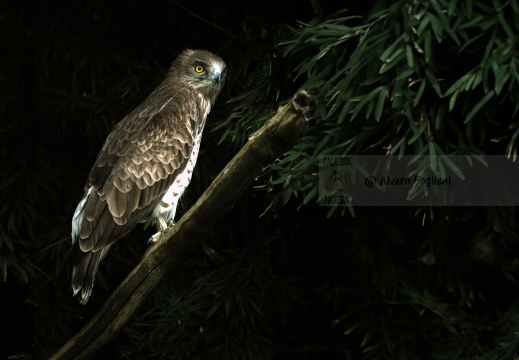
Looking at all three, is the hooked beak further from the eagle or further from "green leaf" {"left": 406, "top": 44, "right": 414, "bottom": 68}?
"green leaf" {"left": 406, "top": 44, "right": 414, "bottom": 68}

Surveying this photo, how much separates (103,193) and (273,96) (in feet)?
1.49

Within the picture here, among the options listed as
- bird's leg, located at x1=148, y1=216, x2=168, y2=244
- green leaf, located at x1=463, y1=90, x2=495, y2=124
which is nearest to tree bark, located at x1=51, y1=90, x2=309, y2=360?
bird's leg, located at x1=148, y1=216, x2=168, y2=244

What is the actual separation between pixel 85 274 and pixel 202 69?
55 centimetres

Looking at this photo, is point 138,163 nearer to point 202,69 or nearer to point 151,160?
point 151,160

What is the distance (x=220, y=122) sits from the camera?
68.9 inches

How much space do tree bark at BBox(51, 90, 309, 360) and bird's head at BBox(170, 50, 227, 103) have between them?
0.38m

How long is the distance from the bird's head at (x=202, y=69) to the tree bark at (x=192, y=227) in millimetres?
380

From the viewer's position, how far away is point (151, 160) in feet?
5.76

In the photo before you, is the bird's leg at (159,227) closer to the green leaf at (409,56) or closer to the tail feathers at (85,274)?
the tail feathers at (85,274)

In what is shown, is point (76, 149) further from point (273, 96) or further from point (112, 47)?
point (273, 96)

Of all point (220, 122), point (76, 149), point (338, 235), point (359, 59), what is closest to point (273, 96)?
point (220, 122)

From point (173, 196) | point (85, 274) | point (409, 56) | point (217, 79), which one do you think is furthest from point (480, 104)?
point (85, 274)

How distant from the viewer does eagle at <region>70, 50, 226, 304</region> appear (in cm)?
162

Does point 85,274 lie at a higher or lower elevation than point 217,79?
lower
